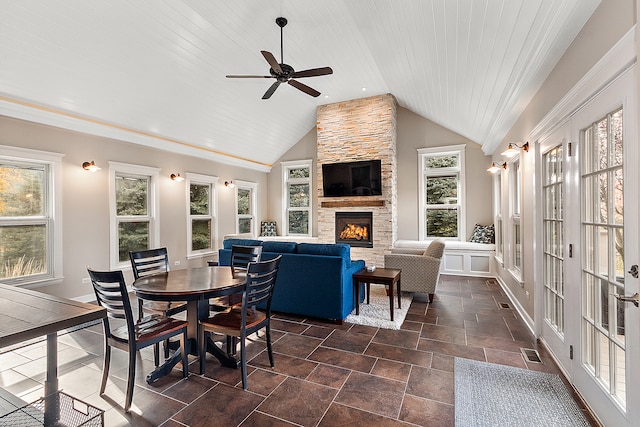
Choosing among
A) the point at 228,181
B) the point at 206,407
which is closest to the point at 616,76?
A: the point at 206,407

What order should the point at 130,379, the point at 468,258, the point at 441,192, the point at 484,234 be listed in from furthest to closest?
the point at 441,192 → the point at 484,234 → the point at 468,258 → the point at 130,379

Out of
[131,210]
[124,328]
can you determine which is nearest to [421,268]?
[124,328]

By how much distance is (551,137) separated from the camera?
277 centimetres

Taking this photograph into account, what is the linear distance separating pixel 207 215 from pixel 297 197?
8.77ft

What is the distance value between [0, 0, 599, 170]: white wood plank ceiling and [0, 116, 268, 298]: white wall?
21cm

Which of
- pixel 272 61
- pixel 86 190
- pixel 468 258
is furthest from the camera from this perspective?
pixel 468 258

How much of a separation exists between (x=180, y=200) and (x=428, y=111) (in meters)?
5.59

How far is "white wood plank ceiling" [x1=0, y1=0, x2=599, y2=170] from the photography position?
2787mm

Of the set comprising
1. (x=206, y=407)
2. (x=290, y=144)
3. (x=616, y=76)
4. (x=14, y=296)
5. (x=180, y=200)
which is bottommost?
(x=206, y=407)

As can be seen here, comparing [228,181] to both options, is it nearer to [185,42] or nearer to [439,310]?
[185,42]

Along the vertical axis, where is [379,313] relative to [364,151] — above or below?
below

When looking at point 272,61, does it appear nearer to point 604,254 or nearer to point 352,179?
point 604,254

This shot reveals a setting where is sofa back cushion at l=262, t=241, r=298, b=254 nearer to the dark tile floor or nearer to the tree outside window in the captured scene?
the dark tile floor

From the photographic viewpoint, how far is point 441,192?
7328mm
